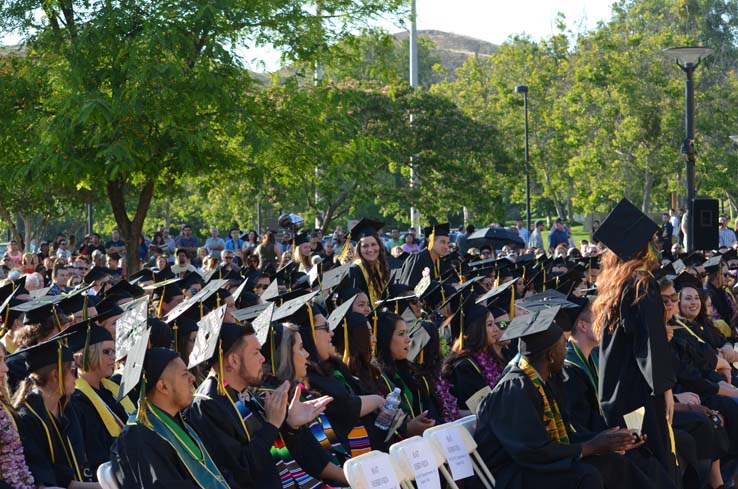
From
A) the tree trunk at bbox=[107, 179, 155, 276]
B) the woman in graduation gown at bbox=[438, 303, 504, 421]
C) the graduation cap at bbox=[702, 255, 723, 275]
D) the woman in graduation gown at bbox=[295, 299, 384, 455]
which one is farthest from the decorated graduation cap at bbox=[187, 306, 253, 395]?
the tree trunk at bbox=[107, 179, 155, 276]

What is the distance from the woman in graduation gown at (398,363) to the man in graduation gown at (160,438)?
2.43m

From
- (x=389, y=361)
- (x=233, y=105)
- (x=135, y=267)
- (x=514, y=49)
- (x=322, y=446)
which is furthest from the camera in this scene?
(x=514, y=49)

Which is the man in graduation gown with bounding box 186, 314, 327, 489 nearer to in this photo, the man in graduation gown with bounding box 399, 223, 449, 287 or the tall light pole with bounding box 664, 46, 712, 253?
the man in graduation gown with bounding box 399, 223, 449, 287

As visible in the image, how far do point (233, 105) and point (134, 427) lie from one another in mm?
9737

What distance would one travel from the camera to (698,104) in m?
36.6

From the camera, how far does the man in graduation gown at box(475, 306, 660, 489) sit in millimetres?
5422

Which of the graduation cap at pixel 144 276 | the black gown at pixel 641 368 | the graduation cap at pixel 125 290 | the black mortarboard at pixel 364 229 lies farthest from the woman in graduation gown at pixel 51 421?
the graduation cap at pixel 144 276

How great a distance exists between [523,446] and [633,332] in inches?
43.6

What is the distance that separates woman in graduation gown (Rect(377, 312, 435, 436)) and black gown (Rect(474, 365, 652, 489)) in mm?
1300

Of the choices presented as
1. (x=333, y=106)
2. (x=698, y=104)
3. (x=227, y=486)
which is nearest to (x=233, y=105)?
(x=333, y=106)

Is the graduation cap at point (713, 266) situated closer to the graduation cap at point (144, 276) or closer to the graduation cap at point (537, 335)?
the graduation cap at point (144, 276)

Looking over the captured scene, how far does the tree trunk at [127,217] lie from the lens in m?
14.9

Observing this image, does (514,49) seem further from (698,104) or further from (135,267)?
(135,267)

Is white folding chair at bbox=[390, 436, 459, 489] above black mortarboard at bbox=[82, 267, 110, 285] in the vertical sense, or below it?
below
